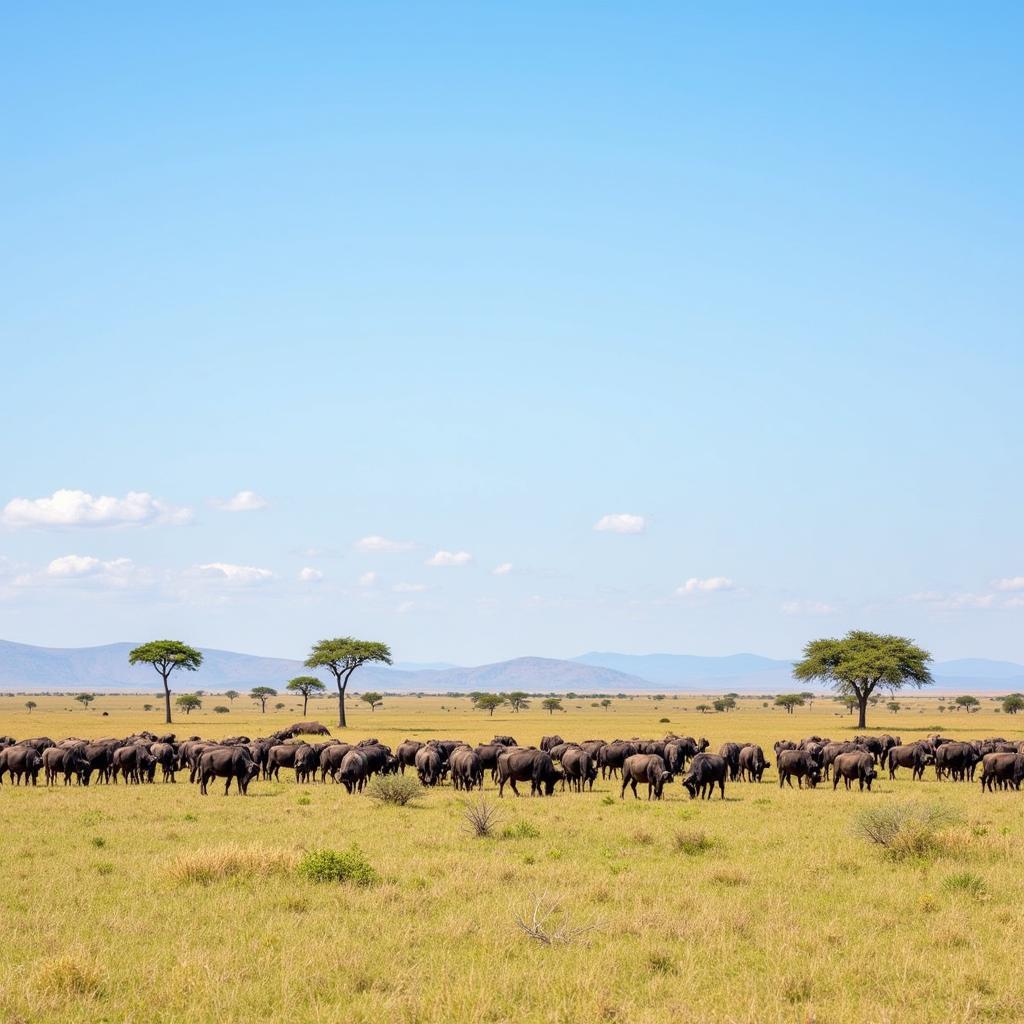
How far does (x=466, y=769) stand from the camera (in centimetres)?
3669

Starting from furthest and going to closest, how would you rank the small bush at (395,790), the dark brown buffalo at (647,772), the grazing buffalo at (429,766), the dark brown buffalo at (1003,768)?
the grazing buffalo at (429,766)
the dark brown buffalo at (1003,768)
the dark brown buffalo at (647,772)
the small bush at (395,790)

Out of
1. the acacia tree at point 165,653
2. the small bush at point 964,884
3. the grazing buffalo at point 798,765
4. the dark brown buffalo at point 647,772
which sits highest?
the acacia tree at point 165,653

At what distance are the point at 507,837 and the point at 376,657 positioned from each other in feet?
242

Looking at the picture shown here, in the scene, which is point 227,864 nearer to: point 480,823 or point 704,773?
point 480,823

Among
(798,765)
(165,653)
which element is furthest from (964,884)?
(165,653)

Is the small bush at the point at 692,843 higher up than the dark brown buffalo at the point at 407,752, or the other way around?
the small bush at the point at 692,843

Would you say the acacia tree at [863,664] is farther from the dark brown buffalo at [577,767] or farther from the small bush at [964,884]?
the small bush at [964,884]

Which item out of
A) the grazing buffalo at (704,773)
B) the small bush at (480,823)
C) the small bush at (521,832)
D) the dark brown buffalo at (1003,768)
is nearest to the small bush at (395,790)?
the small bush at (480,823)

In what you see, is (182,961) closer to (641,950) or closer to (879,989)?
(641,950)

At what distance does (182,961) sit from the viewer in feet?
41.9

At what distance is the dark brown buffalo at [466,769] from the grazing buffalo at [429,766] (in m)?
0.82

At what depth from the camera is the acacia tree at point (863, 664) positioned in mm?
86188

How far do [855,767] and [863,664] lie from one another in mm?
53210

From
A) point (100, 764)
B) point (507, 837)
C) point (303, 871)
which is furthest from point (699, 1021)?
point (100, 764)
